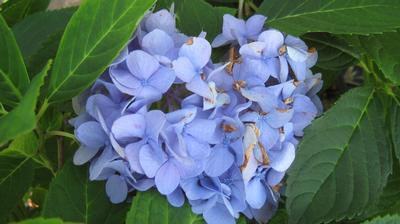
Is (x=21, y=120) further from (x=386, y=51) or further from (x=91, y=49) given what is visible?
(x=386, y=51)

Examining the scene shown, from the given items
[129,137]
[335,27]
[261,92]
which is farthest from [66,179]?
[335,27]

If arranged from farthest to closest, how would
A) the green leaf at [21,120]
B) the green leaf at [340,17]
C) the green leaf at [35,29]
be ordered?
the green leaf at [35,29], the green leaf at [340,17], the green leaf at [21,120]

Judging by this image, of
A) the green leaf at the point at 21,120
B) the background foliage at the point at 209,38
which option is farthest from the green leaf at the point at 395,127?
the green leaf at the point at 21,120

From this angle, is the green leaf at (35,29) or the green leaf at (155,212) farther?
the green leaf at (35,29)

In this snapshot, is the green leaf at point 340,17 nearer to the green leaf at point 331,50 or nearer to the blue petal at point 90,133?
the green leaf at point 331,50

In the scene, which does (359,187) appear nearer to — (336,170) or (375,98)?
(336,170)
